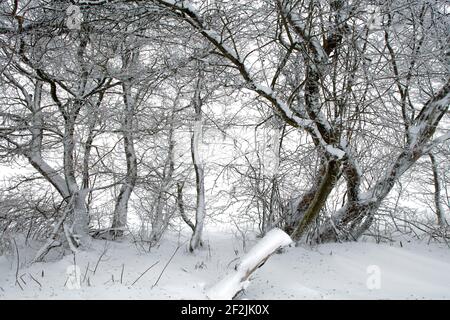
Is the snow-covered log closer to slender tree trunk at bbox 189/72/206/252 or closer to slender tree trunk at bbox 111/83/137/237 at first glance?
slender tree trunk at bbox 189/72/206/252

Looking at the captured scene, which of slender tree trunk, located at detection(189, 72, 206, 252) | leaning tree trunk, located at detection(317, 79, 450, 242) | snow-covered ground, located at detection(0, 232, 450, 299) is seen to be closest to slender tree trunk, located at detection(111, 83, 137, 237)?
snow-covered ground, located at detection(0, 232, 450, 299)

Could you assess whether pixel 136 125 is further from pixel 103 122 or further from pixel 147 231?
pixel 147 231

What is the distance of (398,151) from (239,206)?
9.39 ft

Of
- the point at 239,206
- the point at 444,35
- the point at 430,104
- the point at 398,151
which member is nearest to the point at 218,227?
the point at 239,206

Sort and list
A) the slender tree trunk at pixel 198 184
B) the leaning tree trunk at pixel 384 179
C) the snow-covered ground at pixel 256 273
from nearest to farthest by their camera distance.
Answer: the snow-covered ground at pixel 256 273
the leaning tree trunk at pixel 384 179
the slender tree trunk at pixel 198 184

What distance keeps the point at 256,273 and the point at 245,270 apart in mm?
805

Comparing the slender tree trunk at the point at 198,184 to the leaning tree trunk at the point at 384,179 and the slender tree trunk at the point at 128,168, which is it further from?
the leaning tree trunk at the point at 384,179

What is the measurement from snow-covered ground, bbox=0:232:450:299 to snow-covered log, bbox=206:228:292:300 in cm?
19

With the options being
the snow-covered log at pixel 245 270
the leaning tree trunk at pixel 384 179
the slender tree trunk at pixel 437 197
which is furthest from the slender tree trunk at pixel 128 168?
the slender tree trunk at pixel 437 197

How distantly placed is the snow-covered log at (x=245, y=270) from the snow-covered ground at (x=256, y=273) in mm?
192

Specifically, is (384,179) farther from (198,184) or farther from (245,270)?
(245,270)

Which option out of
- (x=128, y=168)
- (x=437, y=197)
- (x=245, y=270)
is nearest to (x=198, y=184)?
(x=128, y=168)

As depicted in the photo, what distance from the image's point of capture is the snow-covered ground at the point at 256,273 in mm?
4184

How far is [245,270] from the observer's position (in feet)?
14.2
